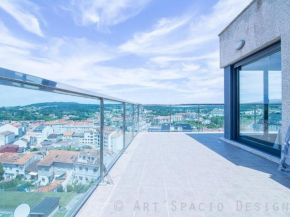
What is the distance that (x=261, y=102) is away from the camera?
3.74m

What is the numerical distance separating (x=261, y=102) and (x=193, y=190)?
2918 millimetres

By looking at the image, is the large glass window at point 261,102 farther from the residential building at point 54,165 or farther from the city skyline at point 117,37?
the residential building at point 54,165

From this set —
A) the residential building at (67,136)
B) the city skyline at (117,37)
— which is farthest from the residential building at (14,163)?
the city skyline at (117,37)

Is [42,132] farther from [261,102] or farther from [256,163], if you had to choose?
[261,102]

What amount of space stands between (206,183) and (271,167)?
54.6 inches

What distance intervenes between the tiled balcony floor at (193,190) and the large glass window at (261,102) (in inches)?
33.6

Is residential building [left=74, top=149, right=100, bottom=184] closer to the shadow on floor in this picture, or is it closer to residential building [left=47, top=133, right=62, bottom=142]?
residential building [left=47, top=133, right=62, bottom=142]

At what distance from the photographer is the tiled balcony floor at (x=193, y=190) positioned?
1526 mm

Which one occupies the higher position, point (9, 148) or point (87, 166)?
point (9, 148)

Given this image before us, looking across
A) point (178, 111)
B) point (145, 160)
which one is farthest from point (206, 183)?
A: point (178, 111)

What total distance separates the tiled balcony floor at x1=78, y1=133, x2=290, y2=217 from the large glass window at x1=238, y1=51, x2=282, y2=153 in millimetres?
853

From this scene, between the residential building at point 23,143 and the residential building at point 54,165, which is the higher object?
the residential building at point 23,143

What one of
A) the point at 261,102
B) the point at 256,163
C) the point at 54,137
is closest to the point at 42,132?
the point at 54,137

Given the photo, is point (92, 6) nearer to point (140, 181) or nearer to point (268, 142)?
point (140, 181)
